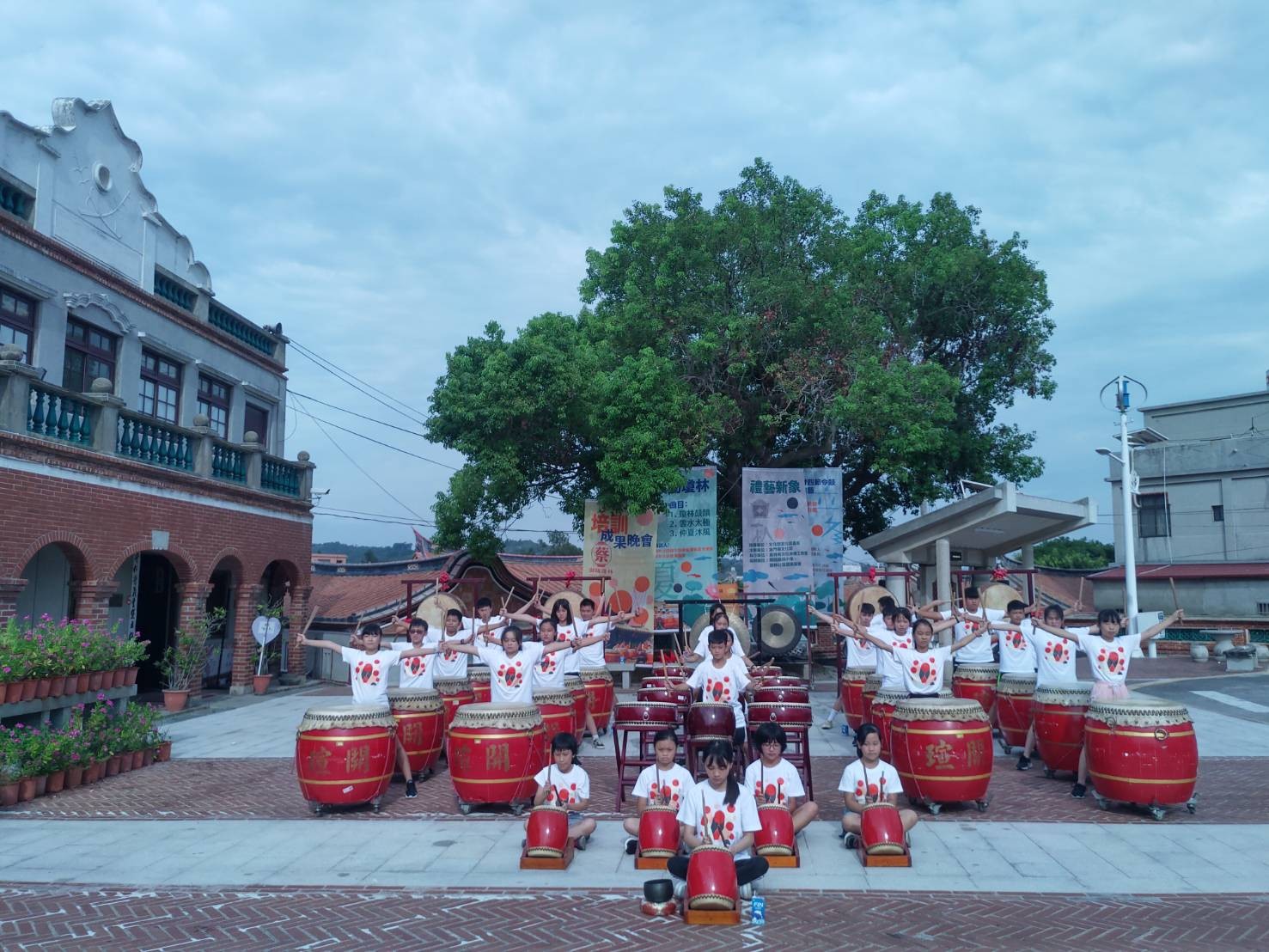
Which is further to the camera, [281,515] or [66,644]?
[281,515]

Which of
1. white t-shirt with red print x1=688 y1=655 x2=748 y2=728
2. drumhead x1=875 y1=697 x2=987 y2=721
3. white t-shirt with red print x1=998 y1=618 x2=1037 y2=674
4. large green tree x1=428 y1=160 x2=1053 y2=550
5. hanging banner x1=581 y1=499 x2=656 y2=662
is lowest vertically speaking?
drumhead x1=875 y1=697 x2=987 y2=721

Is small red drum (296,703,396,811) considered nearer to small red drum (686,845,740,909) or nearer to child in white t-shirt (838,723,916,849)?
small red drum (686,845,740,909)

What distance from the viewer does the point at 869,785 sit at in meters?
7.14

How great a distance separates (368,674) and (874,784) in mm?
4770

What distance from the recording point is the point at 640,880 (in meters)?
6.64

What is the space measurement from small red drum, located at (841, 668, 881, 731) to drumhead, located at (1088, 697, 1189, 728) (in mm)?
3345

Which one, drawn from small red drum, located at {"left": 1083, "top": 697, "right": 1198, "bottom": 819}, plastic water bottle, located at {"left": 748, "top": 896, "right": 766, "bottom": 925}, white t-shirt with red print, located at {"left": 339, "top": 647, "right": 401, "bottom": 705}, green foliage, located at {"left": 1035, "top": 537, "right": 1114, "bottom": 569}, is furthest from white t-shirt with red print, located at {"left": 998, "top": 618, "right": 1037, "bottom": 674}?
green foliage, located at {"left": 1035, "top": 537, "right": 1114, "bottom": 569}

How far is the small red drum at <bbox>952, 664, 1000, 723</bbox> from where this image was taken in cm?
1117

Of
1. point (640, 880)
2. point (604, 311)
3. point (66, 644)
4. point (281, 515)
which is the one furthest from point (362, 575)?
point (640, 880)

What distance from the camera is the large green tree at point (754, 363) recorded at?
17750 millimetres

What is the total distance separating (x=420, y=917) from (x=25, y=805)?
17.2 feet

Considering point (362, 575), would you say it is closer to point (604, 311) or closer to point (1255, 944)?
point (604, 311)

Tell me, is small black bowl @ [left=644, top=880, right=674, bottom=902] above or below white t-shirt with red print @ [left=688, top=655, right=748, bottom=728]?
below

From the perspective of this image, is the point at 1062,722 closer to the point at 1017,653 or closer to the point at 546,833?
the point at 1017,653
